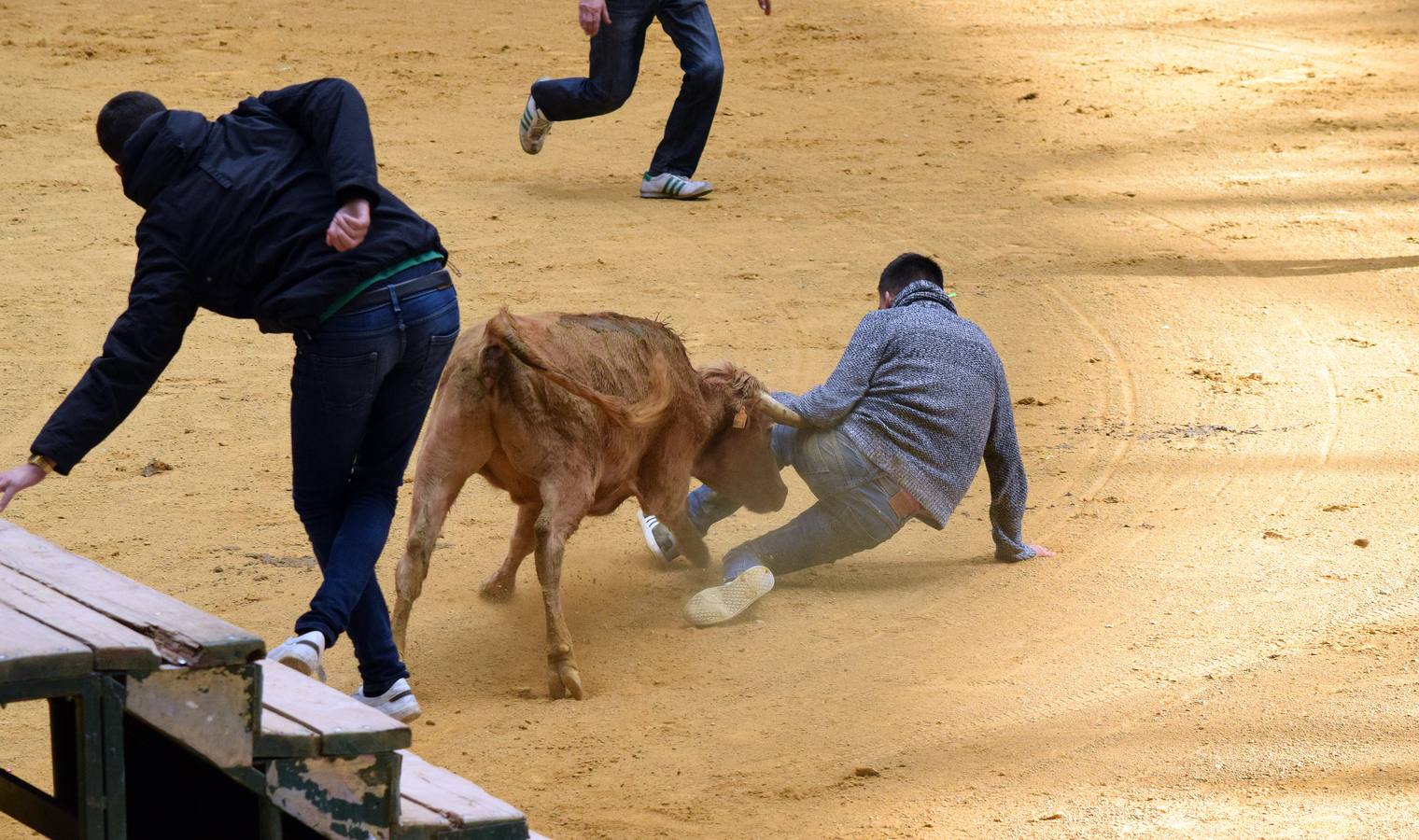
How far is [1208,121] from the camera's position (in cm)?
1428

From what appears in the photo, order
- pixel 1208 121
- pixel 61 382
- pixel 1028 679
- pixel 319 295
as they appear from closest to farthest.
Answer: pixel 319 295, pixel 1028 679, pixel 61 382, pixel 1208 121

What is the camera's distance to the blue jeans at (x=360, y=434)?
4.64m

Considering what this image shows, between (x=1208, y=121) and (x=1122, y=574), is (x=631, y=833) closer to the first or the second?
(x=1122, y=574)

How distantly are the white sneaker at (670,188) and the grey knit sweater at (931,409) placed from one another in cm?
536

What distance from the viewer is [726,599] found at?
20.5 feet

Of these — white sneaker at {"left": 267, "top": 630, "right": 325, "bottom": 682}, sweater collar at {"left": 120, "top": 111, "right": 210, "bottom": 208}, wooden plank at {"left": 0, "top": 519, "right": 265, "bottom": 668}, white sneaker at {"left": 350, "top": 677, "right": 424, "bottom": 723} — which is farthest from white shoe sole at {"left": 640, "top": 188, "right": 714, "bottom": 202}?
wooden plank at {"left": 0, "top": 519, "right": 265, "bottom": 668}

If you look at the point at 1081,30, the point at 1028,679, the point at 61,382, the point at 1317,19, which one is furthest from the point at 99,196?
the point at 1317,19

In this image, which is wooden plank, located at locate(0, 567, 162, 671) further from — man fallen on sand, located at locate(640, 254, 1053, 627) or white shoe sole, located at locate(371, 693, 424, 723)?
man fallen on sand, located at locate(640, 254, 1053, 627)

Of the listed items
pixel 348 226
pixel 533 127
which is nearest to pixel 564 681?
pixel 348 226

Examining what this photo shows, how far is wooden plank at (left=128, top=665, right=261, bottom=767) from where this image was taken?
3221mm

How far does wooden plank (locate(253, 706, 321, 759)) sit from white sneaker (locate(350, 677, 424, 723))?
1811mm

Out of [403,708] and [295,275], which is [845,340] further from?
[295,275]

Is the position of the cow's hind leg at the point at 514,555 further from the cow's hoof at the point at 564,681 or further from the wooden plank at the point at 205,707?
the wooden plank at the point at 205,707

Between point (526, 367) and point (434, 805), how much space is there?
2311mm
